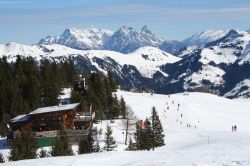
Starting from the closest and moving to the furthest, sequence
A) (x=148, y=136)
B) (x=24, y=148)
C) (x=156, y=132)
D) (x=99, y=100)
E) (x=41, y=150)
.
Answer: (x=24, y=148) → (x=41, y=150) → (x=148, y=136) → (x=156, y=132) → (x=99, y=100)

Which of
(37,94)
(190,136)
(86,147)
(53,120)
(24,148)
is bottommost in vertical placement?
(190,136)

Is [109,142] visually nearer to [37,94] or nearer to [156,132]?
[156,132]

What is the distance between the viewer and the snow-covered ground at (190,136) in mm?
34312

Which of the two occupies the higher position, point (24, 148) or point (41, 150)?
point (24, 148)

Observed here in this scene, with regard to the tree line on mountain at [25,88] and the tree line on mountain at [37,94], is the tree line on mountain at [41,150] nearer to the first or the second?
the tree line on mountain at [25,88]

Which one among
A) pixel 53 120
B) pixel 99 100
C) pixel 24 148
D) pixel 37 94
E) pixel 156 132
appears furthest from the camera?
pixel 37 94

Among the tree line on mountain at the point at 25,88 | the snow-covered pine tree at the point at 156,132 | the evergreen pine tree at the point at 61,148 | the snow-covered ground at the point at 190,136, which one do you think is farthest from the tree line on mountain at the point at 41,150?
the tree line on mountain at the point at 25,88

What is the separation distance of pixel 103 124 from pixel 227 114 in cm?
4584

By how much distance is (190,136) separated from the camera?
82938mm

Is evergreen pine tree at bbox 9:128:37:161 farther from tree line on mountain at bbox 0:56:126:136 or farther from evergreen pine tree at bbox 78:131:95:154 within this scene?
tree line on mountain at bbox 0:56:126:136

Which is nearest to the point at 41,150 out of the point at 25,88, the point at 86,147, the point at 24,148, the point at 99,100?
the point at 24,148

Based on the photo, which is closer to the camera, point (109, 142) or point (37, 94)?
point (109, 142)

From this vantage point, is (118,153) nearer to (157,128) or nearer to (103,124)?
(157,128)

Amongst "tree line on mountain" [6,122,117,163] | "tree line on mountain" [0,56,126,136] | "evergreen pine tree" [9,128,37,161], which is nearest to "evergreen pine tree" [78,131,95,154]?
"tree line on mountain" [6,122,117,163]
